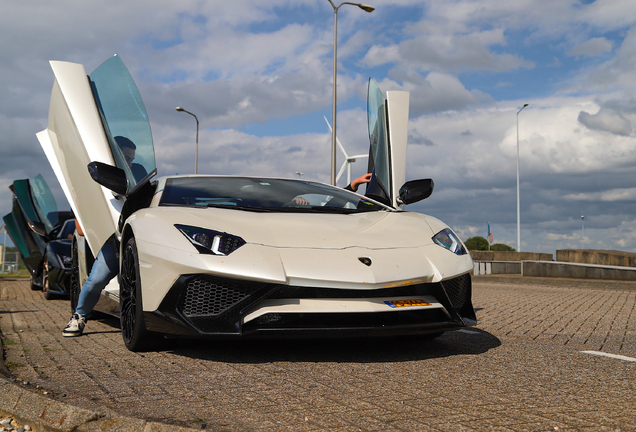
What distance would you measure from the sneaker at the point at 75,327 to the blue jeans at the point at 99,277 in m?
0.12

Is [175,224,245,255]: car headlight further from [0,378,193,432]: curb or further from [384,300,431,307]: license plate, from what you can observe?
[0,378,193,432]: curb

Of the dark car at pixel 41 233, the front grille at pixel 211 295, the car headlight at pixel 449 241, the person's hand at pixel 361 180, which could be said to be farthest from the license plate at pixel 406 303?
the dark car at pixel 41 233

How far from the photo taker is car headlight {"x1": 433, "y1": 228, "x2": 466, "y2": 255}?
389 centimetres

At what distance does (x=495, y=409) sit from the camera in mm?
2432

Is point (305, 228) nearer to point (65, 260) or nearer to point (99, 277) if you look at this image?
point (99, 277)

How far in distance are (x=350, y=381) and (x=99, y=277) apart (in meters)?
2.84

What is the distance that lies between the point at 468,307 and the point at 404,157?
300cm

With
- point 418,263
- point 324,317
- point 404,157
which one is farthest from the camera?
point 404,157

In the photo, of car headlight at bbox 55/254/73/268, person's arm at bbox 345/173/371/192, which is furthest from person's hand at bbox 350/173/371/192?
car headlight at bbox 55/254/73/268

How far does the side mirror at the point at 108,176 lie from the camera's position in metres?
4.26

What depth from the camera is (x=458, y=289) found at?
12.2ft

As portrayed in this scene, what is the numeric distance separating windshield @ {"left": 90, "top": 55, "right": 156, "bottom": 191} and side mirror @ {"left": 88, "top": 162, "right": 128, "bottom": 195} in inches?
25.0

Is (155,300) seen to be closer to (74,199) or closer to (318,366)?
(318,366)

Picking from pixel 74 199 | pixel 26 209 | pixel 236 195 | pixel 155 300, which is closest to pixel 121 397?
pixel 155 300
